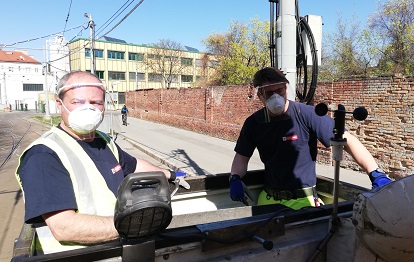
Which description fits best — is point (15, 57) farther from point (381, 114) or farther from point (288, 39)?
point (288, 39)

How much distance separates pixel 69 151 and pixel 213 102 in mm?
14105

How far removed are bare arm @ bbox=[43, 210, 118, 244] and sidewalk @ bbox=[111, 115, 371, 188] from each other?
6.71 metres

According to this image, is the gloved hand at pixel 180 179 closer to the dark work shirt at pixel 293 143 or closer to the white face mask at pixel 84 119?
the dark work shirt at pixel 293 143

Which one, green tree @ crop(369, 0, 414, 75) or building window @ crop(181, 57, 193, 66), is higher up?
building window @ crop(181, 57, 193, 66)

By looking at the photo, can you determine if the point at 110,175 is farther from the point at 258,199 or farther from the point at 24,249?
the point at 258,199

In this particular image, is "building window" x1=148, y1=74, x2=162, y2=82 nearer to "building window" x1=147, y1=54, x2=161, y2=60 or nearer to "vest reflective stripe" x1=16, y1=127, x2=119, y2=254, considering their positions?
"building window" x1=147, y1=54, x2=161, y2=60

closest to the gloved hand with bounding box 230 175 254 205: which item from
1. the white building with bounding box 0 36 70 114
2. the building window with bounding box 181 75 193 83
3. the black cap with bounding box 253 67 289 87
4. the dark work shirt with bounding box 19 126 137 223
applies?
the black cap with bounding box 253 67 289 87

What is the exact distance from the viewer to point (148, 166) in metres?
2.76

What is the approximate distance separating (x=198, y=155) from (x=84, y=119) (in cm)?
957

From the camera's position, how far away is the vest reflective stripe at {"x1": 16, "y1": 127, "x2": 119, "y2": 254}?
67.1 inches

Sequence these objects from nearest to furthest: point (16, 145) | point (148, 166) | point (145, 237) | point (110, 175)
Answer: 1. point (145, 237)
2. point (110, 175)
3. point (148, 166)
4. point (16, 145)

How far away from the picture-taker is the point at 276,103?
9.15ft

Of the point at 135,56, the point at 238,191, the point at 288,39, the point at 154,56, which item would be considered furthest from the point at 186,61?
the point at 238,191

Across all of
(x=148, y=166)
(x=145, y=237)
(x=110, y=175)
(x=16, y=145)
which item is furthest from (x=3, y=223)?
(x=16, y=145)
